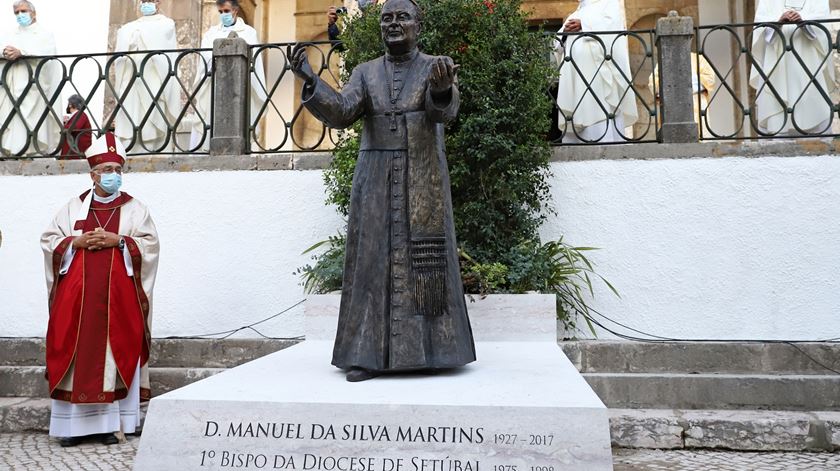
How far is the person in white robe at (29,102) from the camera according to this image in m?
7.56

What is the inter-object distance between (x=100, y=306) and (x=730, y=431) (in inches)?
190

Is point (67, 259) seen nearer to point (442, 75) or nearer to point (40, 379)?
point (40, 379)

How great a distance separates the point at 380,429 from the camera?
2.79 meters

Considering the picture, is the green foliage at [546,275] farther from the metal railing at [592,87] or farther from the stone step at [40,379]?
the stone step at [40,379]

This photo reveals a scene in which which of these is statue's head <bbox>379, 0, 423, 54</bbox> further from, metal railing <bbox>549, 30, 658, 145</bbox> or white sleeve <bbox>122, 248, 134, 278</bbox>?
metal railing <bbox>549, 30, 658, 145</bbox>

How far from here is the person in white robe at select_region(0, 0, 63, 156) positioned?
7.56 m

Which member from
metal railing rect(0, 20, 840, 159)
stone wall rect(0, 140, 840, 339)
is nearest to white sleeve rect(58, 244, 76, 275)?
stone wall rect(0, 140, 840, 339)

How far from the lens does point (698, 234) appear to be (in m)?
6.27

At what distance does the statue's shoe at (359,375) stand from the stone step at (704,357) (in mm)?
2595

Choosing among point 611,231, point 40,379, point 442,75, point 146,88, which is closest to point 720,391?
point 611,231

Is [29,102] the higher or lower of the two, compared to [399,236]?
higher

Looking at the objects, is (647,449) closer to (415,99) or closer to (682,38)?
(415,99)

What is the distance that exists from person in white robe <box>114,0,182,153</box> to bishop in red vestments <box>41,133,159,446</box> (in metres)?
1.78

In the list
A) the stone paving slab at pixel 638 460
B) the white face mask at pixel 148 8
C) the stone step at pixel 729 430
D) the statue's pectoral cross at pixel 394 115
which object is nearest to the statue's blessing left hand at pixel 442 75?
the statue's pectoral cross at pixel 394 115
